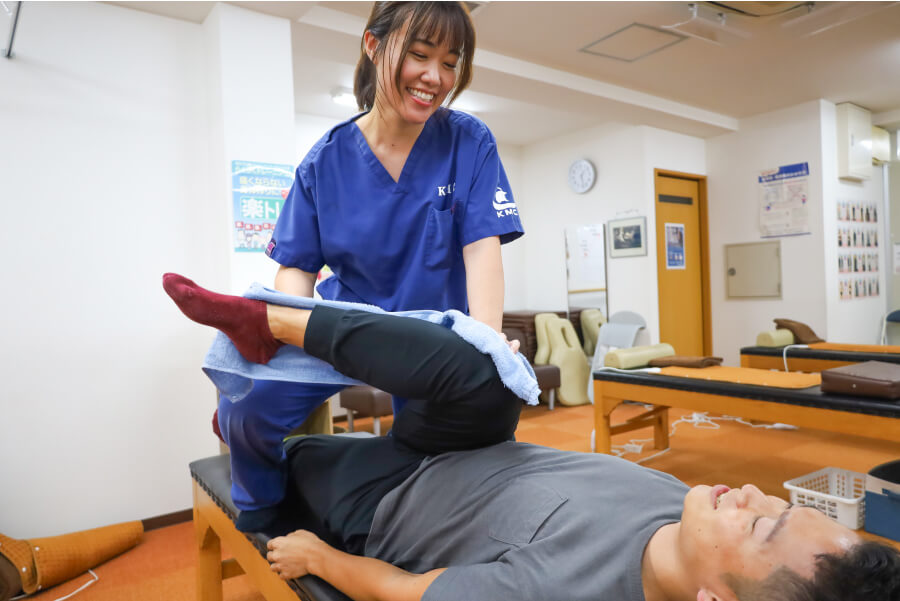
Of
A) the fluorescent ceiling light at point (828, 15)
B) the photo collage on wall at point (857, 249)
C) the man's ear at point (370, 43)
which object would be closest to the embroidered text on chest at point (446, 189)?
the man's ear at point (370, 43)

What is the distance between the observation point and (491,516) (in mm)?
913

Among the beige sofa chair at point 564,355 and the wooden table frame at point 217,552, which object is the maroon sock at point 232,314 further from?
the beige sofa chair at point 564,355

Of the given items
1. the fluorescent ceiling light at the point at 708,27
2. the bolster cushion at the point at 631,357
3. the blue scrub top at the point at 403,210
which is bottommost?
the bolster cushion at the point at 631,357

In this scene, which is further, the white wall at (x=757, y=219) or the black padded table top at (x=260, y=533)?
the white wall at (x=757, y=219)

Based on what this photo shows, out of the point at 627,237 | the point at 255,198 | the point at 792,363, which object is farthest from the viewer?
the point at 627,237

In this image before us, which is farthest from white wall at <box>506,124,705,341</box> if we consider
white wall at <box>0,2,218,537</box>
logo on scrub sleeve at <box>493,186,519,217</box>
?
logo on scrub sleeve at <box>493,186,519,217</box>

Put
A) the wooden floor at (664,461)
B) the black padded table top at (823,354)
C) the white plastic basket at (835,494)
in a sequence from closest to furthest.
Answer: the wooden floor at (664,461)
the white plastic basket at (835,494)
the black padded table top at (823,354)

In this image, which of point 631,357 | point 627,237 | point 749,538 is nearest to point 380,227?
point 749,538

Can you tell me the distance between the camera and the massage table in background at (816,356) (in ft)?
11.3

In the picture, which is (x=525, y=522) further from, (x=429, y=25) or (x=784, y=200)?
(x=784, y=200)

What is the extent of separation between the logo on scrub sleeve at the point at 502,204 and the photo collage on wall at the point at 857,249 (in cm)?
477

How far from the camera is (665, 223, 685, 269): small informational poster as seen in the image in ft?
17.0

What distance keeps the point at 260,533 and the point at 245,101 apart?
206 centimetres

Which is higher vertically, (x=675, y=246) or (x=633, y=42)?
(x=633, y=42)
